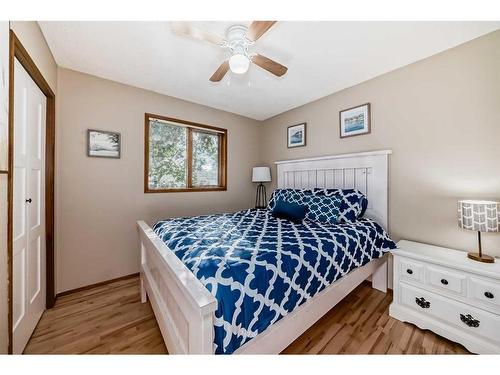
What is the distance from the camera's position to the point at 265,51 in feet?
6.11

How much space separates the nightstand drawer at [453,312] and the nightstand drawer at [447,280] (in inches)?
Answer: 3.3

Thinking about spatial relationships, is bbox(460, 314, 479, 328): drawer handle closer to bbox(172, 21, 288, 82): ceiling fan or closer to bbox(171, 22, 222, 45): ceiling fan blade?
bbox(172, 21, 288, 82): ceiling fan

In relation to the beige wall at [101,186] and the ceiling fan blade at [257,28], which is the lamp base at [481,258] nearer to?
the ceiling fan blade at [257,28]

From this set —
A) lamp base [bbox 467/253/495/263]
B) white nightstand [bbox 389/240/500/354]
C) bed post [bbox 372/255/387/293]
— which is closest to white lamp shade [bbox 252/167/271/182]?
bed post [bbox 372/255/387/293]

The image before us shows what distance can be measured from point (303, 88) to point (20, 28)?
2497mm

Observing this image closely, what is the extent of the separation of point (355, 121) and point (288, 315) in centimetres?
231

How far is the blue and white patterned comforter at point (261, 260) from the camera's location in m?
0.98

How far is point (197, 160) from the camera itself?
321 cm

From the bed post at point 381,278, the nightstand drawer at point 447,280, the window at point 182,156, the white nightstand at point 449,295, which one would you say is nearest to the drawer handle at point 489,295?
the white nightstand at point 449,295

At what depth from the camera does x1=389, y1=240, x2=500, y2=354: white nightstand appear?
1375 millimetres

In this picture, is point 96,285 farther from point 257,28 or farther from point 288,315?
point 257,28

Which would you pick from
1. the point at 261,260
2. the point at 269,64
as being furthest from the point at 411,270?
the point at 269,64

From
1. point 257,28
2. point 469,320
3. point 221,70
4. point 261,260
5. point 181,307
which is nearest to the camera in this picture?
point 181,307
